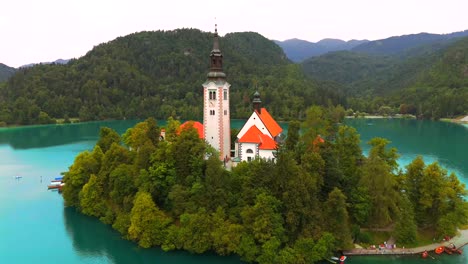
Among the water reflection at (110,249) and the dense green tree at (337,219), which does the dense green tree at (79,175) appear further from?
the dense green tree at (337,219)

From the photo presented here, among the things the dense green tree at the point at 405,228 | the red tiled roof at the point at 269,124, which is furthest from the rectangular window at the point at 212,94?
the dense green tree at the point at 405,228

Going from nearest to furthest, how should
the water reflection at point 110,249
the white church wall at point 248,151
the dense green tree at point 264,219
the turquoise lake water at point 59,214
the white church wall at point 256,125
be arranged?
1. the dense green tree at point 264,219
2. the water reflection at point 110,249
3. the turquoise lake water at point 59,214
4. the white church wall at point 248,151
5. the white church wall at point 256,125

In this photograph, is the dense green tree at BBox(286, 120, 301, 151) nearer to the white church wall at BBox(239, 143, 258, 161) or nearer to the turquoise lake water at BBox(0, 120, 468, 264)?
the white church wall at BBox(239, 143, 258, 161)

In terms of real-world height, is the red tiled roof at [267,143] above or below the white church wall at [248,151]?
above

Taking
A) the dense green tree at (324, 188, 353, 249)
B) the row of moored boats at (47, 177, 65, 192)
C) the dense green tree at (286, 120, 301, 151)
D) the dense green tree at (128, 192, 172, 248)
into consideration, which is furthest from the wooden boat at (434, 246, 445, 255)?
the row of moored boats at (47, 177, 65, 192)

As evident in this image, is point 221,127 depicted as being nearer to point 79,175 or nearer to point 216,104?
point 216,104
